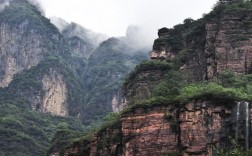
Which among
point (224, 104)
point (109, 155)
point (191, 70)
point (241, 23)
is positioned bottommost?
point (109, 155)

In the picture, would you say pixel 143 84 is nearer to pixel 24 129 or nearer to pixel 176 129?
pixel 176 129

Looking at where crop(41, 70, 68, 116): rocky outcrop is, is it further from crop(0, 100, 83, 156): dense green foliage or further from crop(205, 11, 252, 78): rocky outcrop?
crop(205, 11, 252, 78): rocky outcrop

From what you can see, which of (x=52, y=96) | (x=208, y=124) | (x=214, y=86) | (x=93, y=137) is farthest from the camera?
(x=52, y=96)

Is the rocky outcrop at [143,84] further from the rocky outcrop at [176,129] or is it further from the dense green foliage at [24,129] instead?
the dense green foliage at [24,129]

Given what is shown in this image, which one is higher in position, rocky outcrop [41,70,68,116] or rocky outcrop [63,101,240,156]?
rocky outcrop [41,70,68,116]

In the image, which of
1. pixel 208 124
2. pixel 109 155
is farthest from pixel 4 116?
pixel 208 124

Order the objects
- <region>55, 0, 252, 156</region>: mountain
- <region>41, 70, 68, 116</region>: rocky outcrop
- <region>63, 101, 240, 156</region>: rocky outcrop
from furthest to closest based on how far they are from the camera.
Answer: <region>41, 70, 68, 116</region>: rocky outcrop < <region>55, 0, 252, 156</region>: mountain < <region>63, 101, 240, 156</region>: rocky outcrop

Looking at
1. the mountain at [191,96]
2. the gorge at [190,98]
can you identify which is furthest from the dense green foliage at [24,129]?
the mountain at [191,96]

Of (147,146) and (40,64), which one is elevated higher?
(40,64)

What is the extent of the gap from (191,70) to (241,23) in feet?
31.9

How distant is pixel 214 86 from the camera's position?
248ft

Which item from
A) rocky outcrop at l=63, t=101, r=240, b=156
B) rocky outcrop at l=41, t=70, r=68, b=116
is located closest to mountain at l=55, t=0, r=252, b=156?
rocky outcrop at l=63, t=101, r=240, b=156

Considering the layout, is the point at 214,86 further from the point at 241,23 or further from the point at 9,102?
the point at 9,102

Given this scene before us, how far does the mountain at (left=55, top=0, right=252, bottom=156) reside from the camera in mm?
69125
